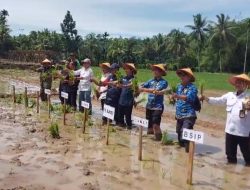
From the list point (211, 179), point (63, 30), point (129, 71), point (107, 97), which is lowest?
point (211, 179)

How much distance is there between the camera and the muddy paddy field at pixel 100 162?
6.29 metres

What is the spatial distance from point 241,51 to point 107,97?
60.0 meters

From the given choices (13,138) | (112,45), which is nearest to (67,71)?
(13,138)

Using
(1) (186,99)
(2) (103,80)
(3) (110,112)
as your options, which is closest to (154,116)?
(3) (110,112)

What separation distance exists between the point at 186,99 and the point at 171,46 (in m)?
72.6

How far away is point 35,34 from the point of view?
73.4 m

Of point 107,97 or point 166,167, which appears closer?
point 166,167

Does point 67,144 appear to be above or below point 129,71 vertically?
below

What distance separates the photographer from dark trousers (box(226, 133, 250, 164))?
25.0 feet

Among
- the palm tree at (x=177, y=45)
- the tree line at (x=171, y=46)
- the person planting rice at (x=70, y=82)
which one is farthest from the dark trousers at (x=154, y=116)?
the palm tree at (x=177, y=45)

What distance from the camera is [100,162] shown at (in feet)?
24.3

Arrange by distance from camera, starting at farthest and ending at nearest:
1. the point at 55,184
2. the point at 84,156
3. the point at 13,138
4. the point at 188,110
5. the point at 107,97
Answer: the point at 107,97 → the point at 13,138 → the point at 188,110 → the point at 84,156 → the point at 55,184

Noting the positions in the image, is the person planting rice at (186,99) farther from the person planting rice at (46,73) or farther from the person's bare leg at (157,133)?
the person planting rice at (46,73)

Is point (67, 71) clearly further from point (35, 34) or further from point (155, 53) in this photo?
point (155, 53)
